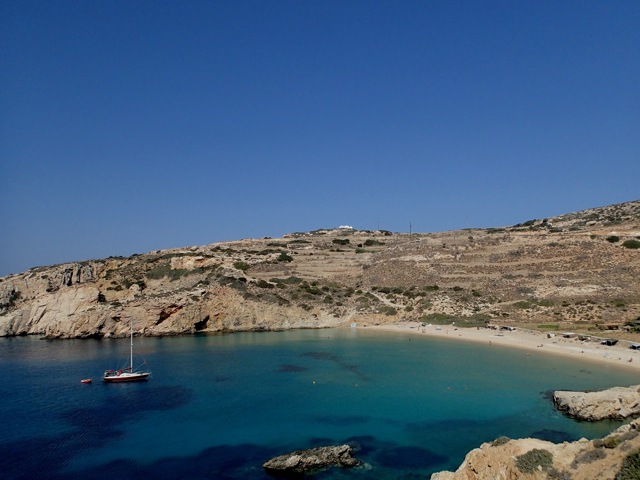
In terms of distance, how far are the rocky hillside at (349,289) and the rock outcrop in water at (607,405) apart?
22257 millimetres

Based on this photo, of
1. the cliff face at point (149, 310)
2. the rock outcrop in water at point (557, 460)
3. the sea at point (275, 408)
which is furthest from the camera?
the cliff face at point (149, 310)

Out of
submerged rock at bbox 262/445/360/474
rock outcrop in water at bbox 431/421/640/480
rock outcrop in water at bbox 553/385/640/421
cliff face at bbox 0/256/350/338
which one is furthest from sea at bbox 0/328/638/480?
cliff face at bbox 0/256/350/338

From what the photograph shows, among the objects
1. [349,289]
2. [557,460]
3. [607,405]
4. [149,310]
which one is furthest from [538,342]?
[149,310]

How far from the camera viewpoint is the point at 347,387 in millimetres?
31125

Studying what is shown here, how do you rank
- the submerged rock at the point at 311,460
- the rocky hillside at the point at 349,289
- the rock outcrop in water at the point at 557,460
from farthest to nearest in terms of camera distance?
the rocky hillside at the point at 349,289, the submerged rock at the point at 311,460, the rock outcrop in water at the point at 557,460

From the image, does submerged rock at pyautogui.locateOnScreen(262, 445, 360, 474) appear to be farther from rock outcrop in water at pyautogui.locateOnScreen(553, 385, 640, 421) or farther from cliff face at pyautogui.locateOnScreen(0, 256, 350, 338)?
cliff face at pyautogui.locateOnScreen(0, 256, 350, 338)

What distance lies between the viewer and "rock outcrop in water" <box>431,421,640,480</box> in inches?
440

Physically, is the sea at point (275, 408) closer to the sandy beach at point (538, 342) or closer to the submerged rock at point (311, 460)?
the submerged rock at point (311, 460)

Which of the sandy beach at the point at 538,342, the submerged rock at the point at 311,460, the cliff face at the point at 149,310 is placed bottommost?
the submerged rock at the point at 311,460

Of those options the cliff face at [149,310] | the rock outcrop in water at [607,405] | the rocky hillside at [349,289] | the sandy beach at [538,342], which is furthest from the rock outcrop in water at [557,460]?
the cliff face at [149,310]

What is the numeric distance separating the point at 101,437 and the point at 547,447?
21.0m

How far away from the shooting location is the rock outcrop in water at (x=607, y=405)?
23719 mm

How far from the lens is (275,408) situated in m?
27.0

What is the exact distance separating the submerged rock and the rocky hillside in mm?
35333
